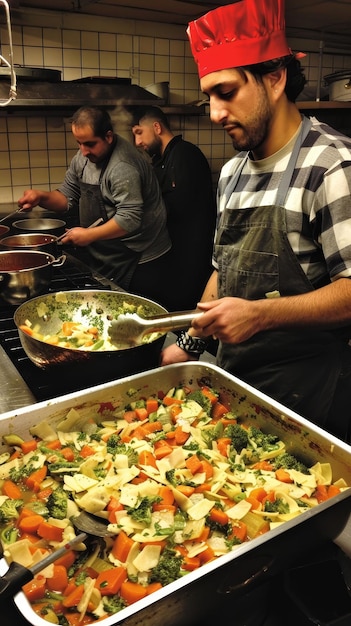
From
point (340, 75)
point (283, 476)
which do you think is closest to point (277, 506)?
point (283, 476)

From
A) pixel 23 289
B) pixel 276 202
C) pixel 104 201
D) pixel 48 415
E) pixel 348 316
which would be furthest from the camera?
pixel 104 201

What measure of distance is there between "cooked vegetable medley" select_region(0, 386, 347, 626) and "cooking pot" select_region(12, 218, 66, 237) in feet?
6.51

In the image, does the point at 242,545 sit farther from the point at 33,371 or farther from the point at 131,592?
the point at 33,371

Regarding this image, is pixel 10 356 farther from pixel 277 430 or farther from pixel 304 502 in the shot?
pixel 304 502

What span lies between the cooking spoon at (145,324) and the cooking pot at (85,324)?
2.0 inches

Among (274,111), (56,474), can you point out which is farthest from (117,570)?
(274,111)

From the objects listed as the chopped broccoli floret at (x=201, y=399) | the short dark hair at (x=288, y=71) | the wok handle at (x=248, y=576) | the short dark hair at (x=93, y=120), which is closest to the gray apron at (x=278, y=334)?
the short dark hair at (x=288, y=71)

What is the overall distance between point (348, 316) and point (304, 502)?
0.57 metres

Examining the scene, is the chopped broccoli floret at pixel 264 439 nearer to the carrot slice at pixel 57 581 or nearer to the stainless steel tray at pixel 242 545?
the stainless steel tray at pixel 242 545

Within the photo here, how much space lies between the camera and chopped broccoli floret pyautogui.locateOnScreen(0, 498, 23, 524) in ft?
3.42

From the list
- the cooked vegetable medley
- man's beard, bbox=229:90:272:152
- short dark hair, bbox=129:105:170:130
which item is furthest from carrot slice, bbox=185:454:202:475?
short dark hair, bbox=129:105:170:130

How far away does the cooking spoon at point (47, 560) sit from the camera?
0.75 m

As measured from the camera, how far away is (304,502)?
1.09 meters

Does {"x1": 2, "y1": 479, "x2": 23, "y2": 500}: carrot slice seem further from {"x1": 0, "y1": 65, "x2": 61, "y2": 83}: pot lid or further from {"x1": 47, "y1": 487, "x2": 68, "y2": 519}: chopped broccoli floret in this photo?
{"x1": 0, "y1": 65, "x2": 61, "y2": 83}: pot lid
